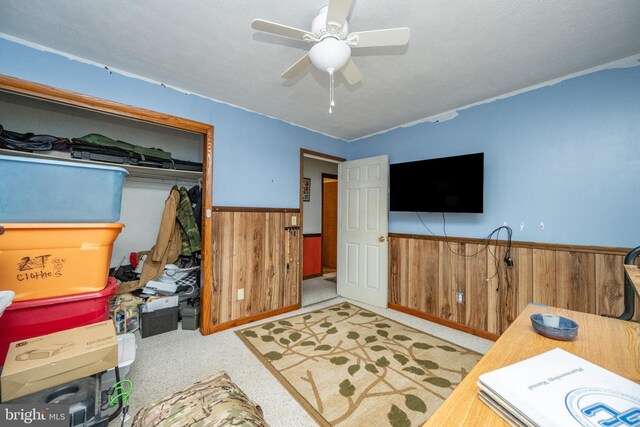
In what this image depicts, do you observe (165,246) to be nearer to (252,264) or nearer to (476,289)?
(252,264)

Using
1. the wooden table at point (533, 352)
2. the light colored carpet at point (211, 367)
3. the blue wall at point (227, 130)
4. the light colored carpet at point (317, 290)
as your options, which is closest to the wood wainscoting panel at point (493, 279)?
the light colored carpet at point (211, 367)

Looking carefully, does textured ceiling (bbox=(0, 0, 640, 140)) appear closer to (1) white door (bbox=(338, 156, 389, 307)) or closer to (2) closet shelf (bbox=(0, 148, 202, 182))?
(2) closet shelf (bbox=(0, 148, 202, 182))

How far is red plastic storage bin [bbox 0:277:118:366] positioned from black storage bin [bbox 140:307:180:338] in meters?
0.96

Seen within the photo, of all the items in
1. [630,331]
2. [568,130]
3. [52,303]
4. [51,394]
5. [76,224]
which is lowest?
[51,394]

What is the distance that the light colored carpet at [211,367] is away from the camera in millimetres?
1606

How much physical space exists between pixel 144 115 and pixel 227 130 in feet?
2.43

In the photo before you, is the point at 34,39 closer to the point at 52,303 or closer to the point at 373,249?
the point at 52,303

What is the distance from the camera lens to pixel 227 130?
273 centimetres

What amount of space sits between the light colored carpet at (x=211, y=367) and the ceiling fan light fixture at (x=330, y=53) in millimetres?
2098

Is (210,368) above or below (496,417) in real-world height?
below

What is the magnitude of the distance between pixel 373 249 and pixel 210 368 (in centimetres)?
231

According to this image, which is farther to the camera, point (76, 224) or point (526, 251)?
point (526, 251)

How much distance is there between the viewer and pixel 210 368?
6.49ft

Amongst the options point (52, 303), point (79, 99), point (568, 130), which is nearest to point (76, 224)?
point (52, 303)
